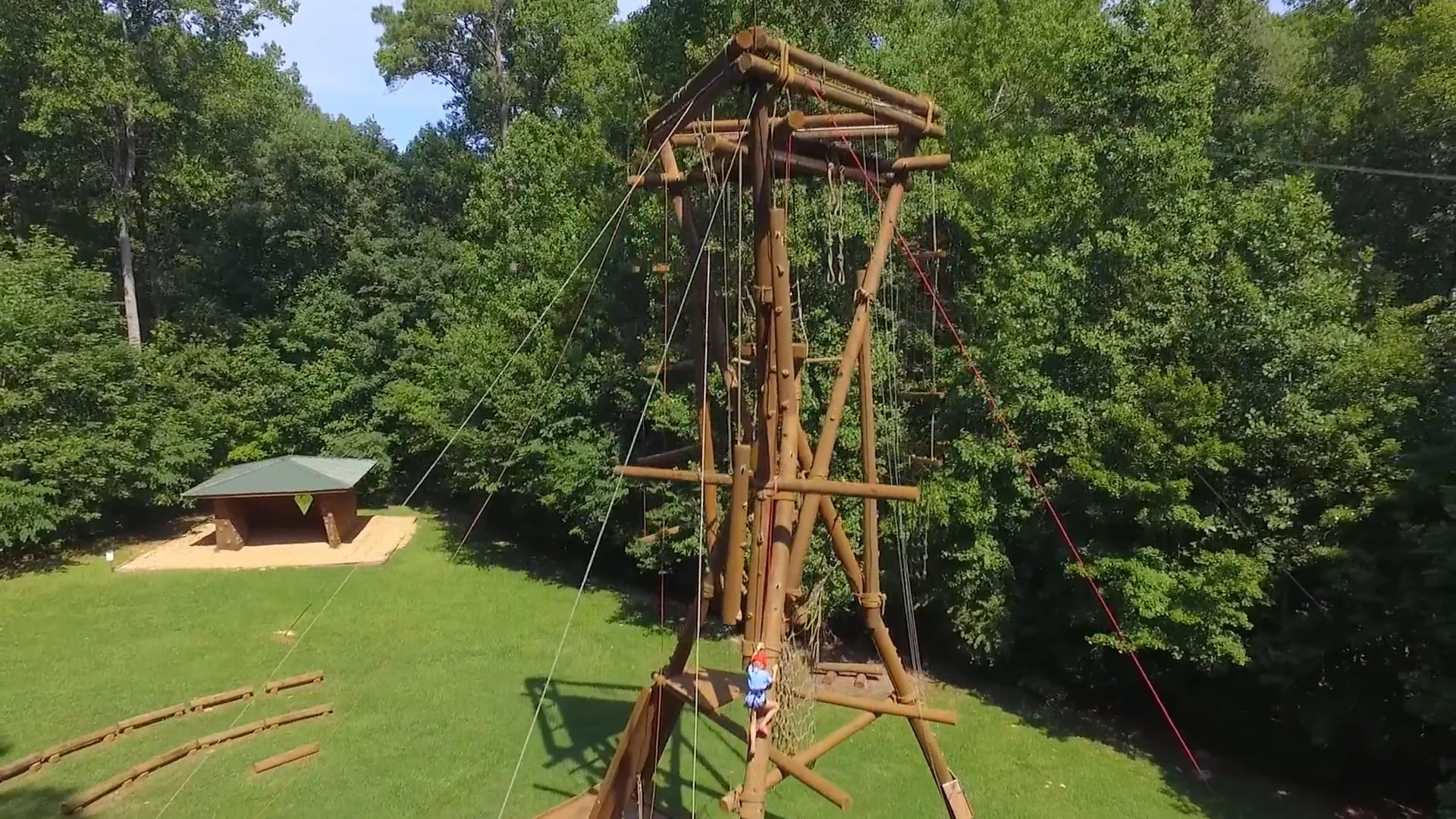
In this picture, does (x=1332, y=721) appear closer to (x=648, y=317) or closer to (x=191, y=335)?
(x=648, y=317)

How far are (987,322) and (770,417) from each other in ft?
24.3

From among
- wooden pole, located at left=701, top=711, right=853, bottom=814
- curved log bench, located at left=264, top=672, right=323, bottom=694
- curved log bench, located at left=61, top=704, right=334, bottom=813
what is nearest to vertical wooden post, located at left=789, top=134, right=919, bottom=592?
wooden pole, located at left=701, top=711, right=853, bottom=814

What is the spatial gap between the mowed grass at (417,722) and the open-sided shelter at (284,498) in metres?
2.09

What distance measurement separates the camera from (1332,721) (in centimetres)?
920

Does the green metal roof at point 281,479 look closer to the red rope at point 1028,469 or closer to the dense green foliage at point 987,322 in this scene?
the dense green foliage at point 987,322

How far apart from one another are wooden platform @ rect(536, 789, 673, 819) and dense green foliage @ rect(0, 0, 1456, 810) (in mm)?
3528

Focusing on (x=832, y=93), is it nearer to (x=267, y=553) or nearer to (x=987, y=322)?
(x=987, y=322)

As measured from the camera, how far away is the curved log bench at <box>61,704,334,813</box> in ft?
25.8

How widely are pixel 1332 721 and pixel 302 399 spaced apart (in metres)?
21.3

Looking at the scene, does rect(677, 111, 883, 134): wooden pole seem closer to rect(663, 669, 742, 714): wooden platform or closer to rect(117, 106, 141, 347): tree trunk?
rect(663, 669, 742, 714): wooden platform

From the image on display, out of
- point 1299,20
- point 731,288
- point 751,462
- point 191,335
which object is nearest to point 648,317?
point 731,288

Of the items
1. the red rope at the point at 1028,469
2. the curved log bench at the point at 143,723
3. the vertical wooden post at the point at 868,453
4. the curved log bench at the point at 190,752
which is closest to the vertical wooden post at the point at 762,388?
the red rope at the point at 1028,469

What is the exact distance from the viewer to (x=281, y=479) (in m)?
16.5

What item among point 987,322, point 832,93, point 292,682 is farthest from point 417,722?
point 987,322
